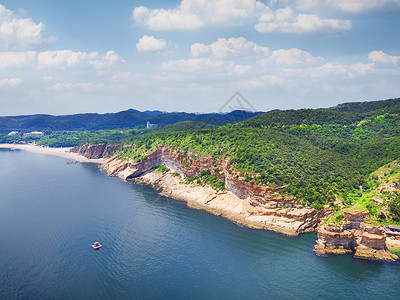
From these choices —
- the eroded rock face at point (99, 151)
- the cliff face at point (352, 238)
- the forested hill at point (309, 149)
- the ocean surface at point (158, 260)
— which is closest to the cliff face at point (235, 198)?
the forested hill at point (309, 149)

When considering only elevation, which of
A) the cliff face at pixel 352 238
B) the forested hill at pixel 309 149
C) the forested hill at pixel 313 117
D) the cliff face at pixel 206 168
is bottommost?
the cliff face at pixel 352 238

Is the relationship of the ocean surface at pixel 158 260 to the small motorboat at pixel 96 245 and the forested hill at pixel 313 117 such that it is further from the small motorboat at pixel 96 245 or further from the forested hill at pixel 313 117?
the forested hill at pixel 313 117

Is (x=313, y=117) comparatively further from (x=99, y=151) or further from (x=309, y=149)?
(x=99, y=151)

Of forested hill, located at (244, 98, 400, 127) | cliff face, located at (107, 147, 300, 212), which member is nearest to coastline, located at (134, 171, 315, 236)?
cliff face, located at (107, 147, 300, 212)

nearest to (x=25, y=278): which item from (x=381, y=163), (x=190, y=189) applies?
(x=190, y=189)

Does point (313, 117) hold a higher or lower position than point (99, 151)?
higher

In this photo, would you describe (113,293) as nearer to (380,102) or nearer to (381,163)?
(381,163)

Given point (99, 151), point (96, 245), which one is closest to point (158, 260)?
point (96, 245)

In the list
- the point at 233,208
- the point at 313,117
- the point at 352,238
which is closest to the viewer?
the point at 352,238
